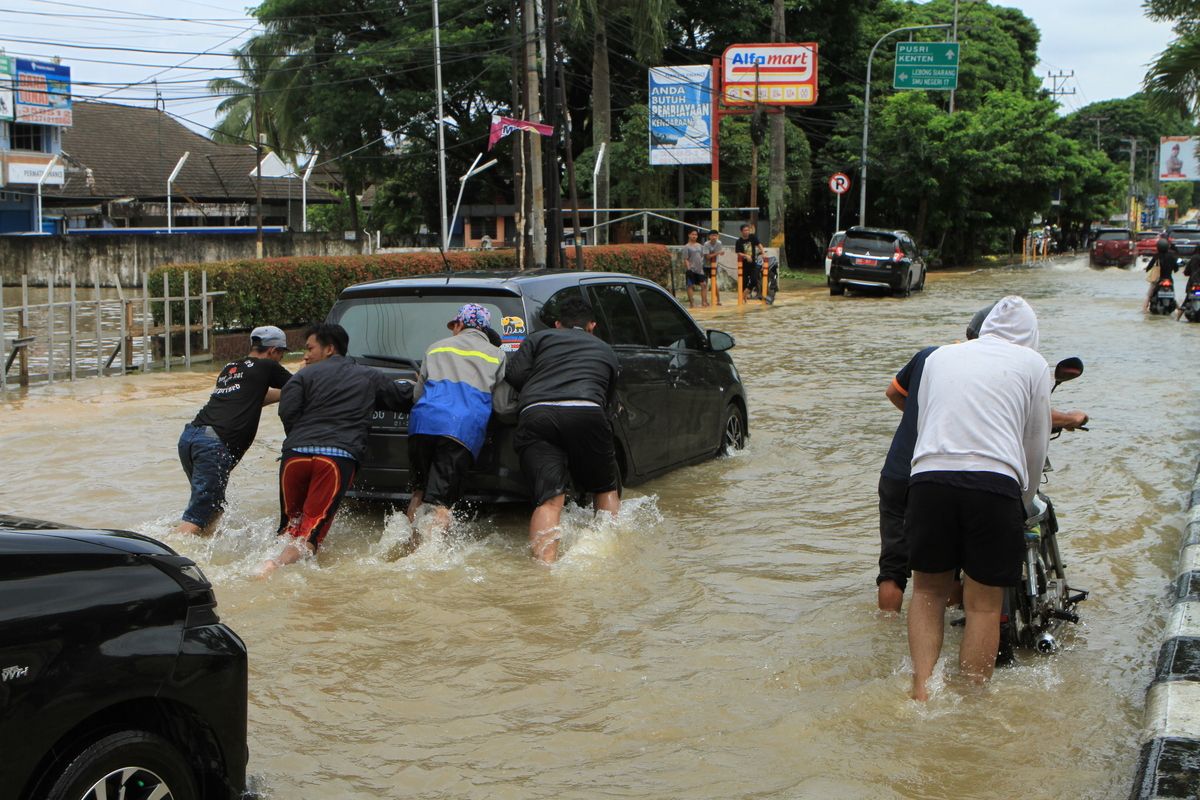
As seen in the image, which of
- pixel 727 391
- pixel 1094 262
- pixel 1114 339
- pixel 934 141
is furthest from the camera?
pixel 1094 262

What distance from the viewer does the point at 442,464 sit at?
7109 mm

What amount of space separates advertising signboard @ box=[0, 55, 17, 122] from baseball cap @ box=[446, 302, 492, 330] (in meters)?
41.9

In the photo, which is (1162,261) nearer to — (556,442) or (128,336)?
(128,336)

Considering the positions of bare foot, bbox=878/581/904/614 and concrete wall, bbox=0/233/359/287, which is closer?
bare foot, bbox=878/581/904/614

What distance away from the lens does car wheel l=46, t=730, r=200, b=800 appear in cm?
311

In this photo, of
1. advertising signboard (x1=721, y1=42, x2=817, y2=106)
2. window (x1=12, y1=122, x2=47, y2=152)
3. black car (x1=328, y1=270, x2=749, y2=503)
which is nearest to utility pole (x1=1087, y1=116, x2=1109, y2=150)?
advertising signboard (x1=721, y1=42, x2=817, y2=106)

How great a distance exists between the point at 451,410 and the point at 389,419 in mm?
672

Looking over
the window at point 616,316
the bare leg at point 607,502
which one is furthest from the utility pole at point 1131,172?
the bare leg at point 607,502

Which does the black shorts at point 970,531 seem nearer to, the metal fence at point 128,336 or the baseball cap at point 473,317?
the baseball cap at point 473,317

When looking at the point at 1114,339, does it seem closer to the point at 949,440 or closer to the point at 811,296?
the point at 811,296

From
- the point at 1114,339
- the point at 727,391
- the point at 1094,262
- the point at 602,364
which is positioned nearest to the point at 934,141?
the point at 1094,262

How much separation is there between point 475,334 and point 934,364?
3.05 meters

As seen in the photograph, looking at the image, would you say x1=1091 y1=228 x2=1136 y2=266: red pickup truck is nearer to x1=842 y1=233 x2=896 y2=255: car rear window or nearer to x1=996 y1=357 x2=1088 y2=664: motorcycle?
x1=842 y1=233 x2=896 y2=255: car rear window

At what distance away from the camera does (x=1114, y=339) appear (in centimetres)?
2017
